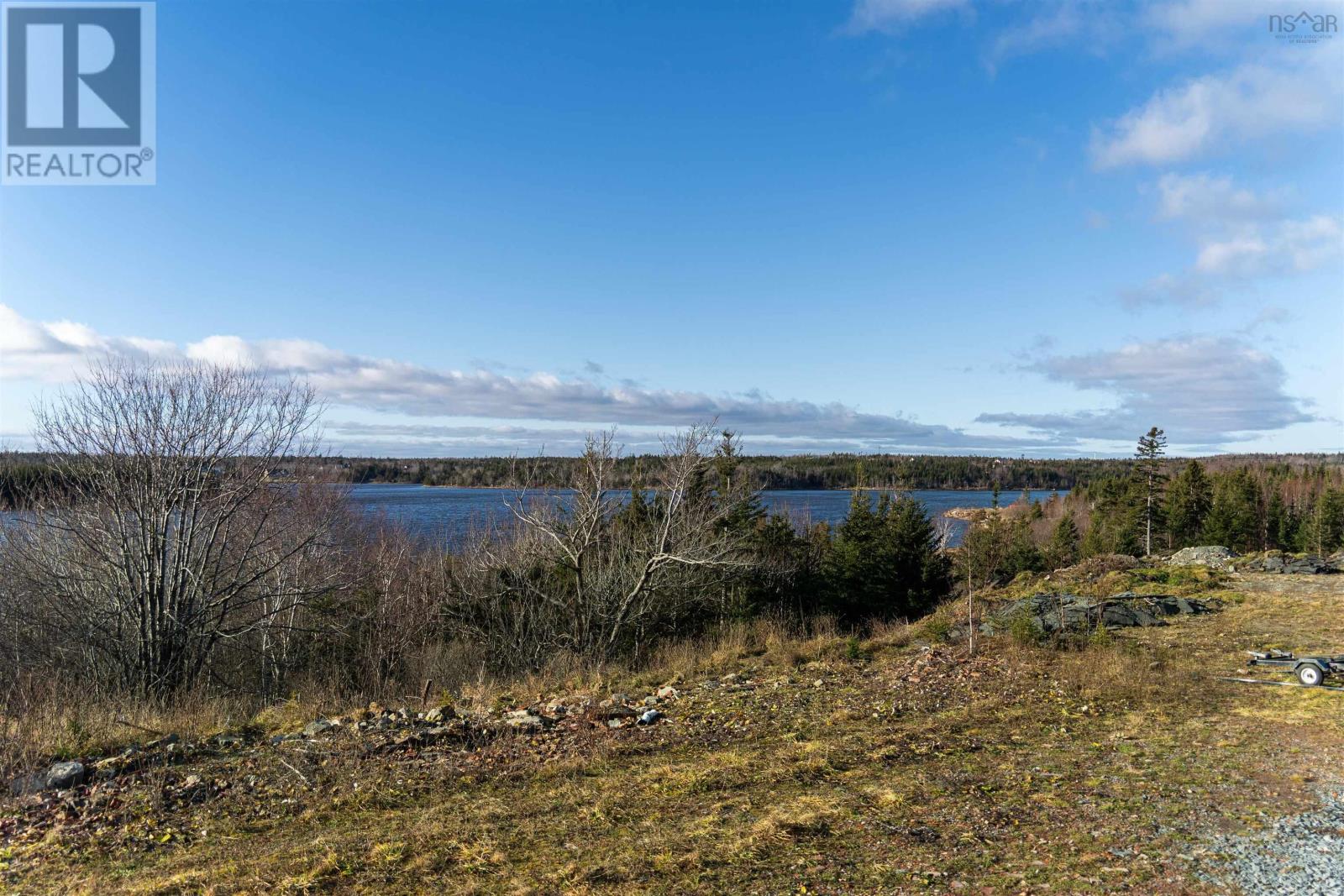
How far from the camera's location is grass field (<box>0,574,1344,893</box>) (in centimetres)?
441

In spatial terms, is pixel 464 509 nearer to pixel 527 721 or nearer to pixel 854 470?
pixel 854 470

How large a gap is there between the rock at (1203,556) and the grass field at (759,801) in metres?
18.3

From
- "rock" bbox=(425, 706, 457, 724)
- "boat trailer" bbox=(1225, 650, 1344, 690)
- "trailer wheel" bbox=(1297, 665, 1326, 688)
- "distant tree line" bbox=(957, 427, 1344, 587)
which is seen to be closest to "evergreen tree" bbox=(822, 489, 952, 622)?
"distant tree line" bbox=(957, 427, 1344, 587)

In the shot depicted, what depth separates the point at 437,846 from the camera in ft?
15.8

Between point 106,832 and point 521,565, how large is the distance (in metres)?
13.2

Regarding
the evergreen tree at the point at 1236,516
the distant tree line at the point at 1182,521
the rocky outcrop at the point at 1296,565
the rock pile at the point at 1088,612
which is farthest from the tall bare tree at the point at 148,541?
the evergreen tree at the point at 1236,516

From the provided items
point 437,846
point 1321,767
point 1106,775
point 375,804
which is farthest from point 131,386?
point 1321,767

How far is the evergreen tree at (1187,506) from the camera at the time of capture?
48062 mm

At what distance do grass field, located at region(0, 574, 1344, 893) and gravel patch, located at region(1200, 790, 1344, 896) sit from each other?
0.16 meters

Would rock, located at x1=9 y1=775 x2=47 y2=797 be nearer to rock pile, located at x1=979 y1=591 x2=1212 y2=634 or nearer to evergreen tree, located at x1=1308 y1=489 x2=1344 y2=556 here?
rock pile, located at x1=979 y1=591 x2=1212 y2=634

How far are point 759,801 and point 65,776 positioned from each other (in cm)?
582

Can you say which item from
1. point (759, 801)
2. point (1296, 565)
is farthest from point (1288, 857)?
point (1296, 565)

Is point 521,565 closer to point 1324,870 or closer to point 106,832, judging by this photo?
point 106,832

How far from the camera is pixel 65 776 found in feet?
20.2
